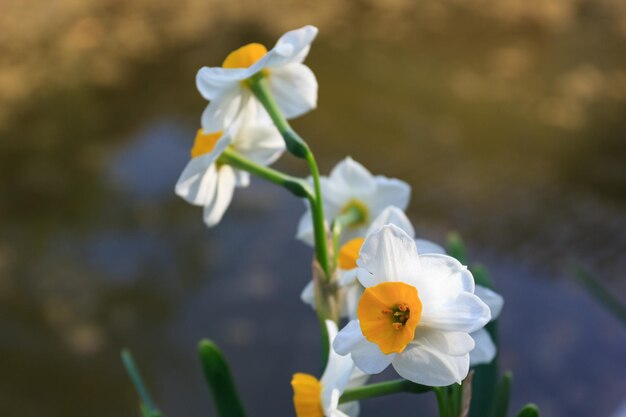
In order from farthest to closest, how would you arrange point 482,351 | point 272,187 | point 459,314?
point 272,187
point 482,351
point 459,314

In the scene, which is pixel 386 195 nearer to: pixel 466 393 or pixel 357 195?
pixel 357 195

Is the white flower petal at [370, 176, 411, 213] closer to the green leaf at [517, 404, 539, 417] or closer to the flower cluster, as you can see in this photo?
the flower cluster

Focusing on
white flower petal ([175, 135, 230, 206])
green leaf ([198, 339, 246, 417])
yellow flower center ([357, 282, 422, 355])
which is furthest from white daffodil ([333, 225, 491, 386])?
green leaf ([198, 339, 246, 417])

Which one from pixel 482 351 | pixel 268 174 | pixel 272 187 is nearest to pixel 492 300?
pixel 482 351

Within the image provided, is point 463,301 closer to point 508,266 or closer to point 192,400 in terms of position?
point 192,400

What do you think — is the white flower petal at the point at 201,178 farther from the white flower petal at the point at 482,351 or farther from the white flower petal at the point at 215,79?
the white flower petal at the point at 482,351
